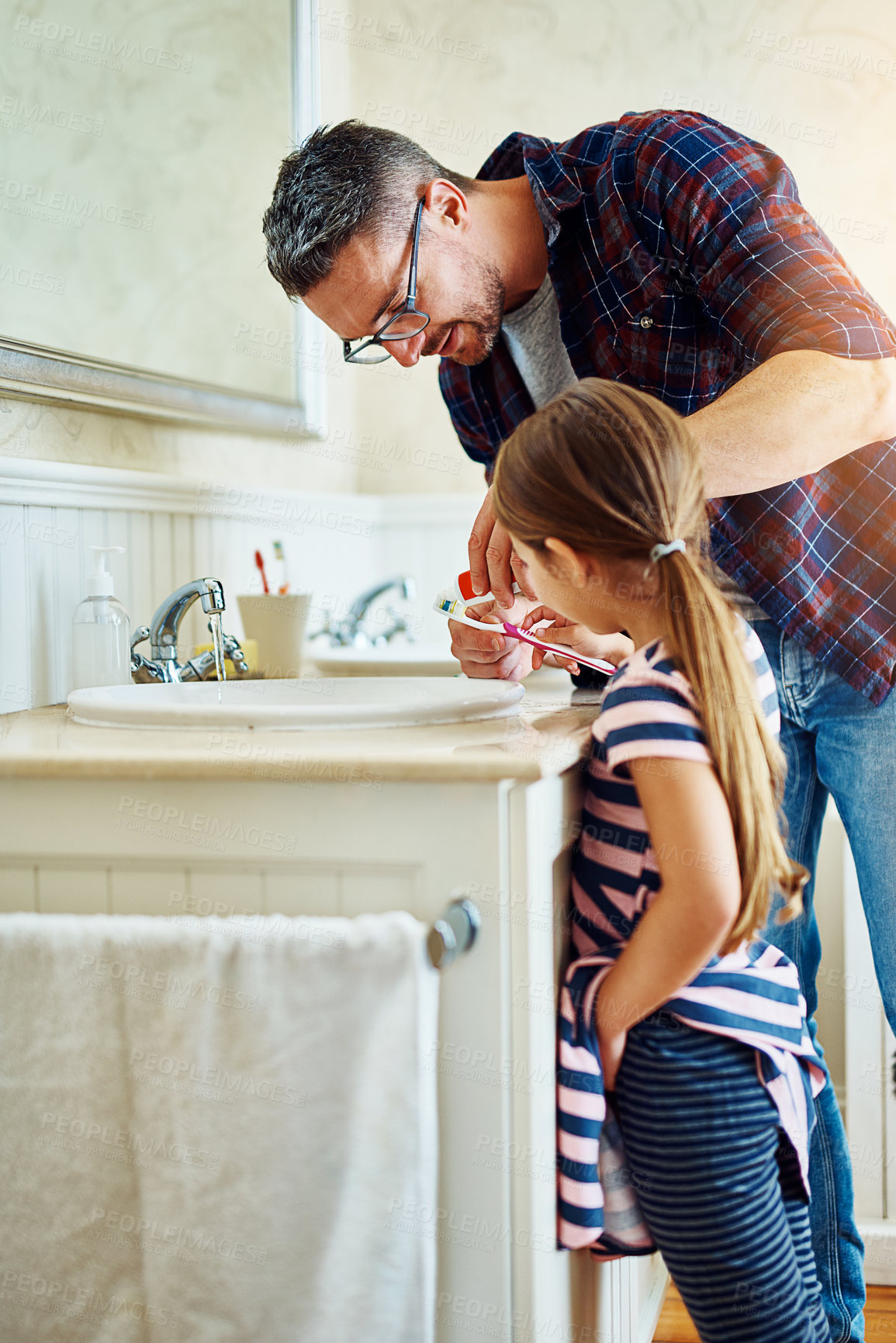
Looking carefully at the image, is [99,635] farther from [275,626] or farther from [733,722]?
[733,722]

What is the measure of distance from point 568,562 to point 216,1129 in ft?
1.58

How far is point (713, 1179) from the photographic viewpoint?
792mm

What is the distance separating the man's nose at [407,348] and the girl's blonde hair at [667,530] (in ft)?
1.11

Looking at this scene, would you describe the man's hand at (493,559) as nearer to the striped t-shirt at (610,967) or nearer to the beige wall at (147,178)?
the striped t-shirt at (610,967)

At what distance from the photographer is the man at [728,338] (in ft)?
3.03

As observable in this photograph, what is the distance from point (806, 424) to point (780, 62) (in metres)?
1.37

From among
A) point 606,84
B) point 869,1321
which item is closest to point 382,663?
point 869,1321

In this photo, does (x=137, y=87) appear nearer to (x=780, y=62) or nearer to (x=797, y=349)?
(x=797, y=349)

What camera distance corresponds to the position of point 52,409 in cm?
119

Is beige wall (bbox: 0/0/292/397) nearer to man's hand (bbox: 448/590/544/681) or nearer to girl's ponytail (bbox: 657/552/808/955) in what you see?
man's hand (bbox: 448/590/544/681)

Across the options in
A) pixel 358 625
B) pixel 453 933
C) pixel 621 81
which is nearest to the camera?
pixel 453 933

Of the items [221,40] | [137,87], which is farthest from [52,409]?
[221,40]

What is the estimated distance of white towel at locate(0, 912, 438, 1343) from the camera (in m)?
0.71

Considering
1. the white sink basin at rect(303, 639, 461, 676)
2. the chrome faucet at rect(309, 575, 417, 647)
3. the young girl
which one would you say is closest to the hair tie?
the young girl
